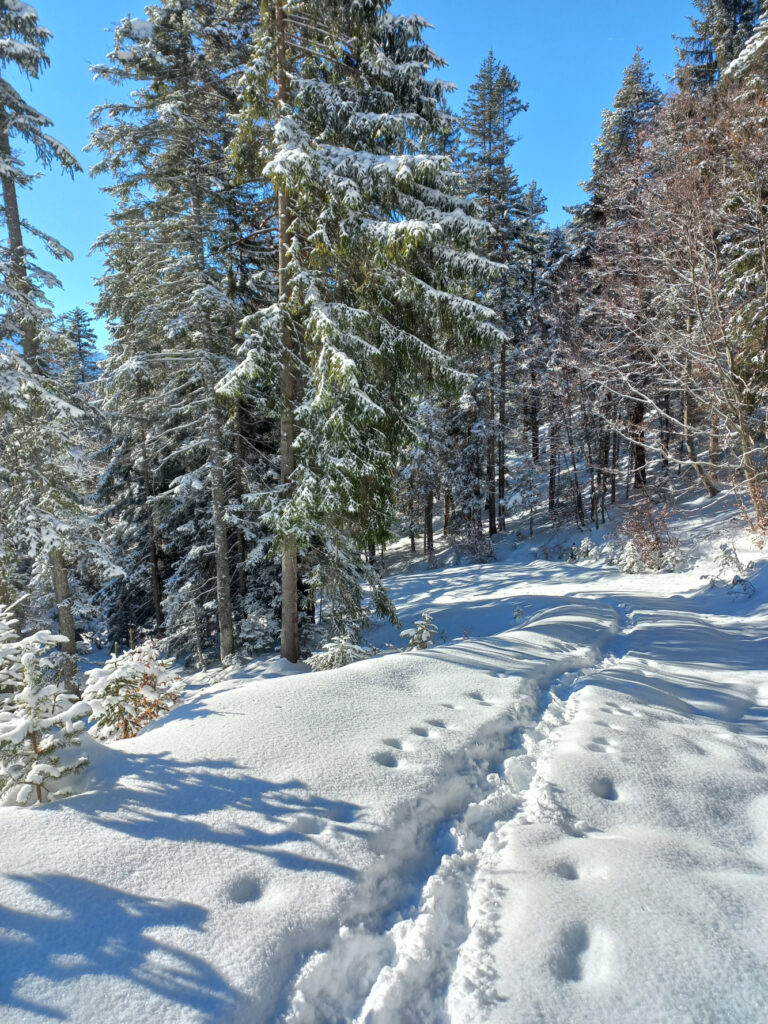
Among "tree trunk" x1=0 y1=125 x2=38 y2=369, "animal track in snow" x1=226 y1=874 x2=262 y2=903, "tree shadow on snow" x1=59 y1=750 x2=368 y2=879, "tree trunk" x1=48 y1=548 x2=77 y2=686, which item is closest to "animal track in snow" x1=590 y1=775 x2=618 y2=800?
"tree shadow on snow" x1=59 y1=750 x2=368 y2=879

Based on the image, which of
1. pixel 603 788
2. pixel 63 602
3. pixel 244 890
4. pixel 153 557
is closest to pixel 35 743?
pixel 244 890

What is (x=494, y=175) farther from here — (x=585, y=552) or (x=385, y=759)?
(x=385, y=759)

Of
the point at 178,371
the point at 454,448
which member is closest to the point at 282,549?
the point at 178,371

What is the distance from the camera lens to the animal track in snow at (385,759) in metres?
3.69

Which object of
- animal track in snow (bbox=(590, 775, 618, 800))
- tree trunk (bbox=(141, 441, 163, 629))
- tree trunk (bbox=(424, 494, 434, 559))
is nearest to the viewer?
animal track in snow (bbox=(590, 775, 618, 800))

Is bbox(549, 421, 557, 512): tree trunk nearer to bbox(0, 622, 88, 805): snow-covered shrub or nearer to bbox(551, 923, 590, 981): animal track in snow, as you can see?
bbox(551, 923, 590, 981): animal track in snow

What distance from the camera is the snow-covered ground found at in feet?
6.66

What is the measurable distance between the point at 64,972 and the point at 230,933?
2.15ft

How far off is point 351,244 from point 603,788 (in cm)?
759

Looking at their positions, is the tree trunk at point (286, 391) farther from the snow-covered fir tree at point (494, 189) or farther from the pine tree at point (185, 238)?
the snow-covered fir tree at point (494, 189)

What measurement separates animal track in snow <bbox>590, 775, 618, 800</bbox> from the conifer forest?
0.12 ft

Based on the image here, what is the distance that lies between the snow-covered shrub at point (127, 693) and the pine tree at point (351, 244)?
9.36 feet

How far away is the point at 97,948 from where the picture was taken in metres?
2.08

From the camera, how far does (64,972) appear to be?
1.95m
